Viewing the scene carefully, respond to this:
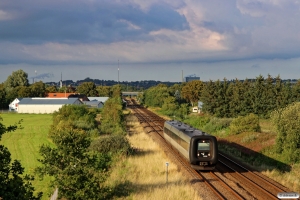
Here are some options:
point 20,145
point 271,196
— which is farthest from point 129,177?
point 20,145

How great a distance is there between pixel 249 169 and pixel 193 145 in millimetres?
5423

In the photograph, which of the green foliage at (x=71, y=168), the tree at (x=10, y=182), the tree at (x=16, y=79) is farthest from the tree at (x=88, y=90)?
the tree at (x=10, y=182)

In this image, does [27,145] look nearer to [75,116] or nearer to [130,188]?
[75,116]

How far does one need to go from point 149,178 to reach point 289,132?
1228 cm

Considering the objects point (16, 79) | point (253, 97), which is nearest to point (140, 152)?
point (253, 97)

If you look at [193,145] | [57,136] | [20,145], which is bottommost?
[20,145]

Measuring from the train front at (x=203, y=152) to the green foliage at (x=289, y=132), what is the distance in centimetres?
734

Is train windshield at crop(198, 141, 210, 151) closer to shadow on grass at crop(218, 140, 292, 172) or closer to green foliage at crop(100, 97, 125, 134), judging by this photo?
shadow on grass at crop(218, 140, 292, 172)

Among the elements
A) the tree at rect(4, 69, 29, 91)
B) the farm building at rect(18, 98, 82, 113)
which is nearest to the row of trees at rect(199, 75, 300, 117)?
the farm building at rect(18, 98, 82, 113)

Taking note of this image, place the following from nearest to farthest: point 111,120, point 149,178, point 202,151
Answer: point 149,178 → point 202,151 → point 111,120

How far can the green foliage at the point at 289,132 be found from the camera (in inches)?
1053

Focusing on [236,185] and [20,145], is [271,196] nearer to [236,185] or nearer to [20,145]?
[236,185]

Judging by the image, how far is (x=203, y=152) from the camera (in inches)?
907

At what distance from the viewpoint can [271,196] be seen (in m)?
18.0
